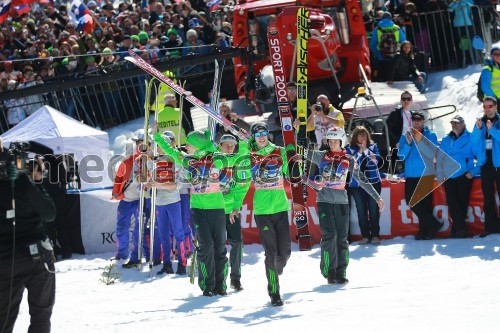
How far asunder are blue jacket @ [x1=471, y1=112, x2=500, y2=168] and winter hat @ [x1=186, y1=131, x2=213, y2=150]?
416 cm

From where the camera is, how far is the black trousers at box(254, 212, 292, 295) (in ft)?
32.7

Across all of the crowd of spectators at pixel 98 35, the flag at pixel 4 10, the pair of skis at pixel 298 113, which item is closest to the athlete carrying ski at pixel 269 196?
the pair of skis at pixel 298 113

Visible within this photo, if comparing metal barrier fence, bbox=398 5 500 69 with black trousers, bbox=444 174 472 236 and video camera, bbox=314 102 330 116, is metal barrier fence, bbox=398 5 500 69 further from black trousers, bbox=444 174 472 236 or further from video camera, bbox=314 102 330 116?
black trousers, bbox=444 174 472 236

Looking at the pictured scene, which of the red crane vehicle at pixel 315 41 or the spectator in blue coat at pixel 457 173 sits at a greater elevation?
the red crane vehicle at pixel 315 41

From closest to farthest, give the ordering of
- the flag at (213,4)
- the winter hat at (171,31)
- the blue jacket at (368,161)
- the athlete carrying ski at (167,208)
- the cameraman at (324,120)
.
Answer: the athlete carrying ski at (167,208) < the blue jacket at (368,161) < the cameraman at (324,120) < the winter hat at (171,31) < the flag at (213,4)

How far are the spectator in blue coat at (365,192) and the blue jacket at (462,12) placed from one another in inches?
235

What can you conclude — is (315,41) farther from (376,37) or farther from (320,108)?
(320,108)

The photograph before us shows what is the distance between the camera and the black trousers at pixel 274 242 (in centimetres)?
995

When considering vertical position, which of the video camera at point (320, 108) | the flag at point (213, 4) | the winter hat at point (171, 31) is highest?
the flag at point (213, 4)

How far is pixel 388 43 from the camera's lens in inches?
734

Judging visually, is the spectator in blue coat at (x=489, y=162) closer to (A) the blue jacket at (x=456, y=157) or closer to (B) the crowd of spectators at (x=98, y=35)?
(A) the blue jacket at (x=456, y=157)

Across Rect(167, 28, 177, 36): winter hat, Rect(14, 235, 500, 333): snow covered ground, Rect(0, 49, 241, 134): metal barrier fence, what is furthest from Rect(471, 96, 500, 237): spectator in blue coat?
Rect(167, 28, 177, 36): winter hat

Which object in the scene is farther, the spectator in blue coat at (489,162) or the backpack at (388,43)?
the backpack at (388,43)

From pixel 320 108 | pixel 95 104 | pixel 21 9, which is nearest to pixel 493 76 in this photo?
pixel 320 108
